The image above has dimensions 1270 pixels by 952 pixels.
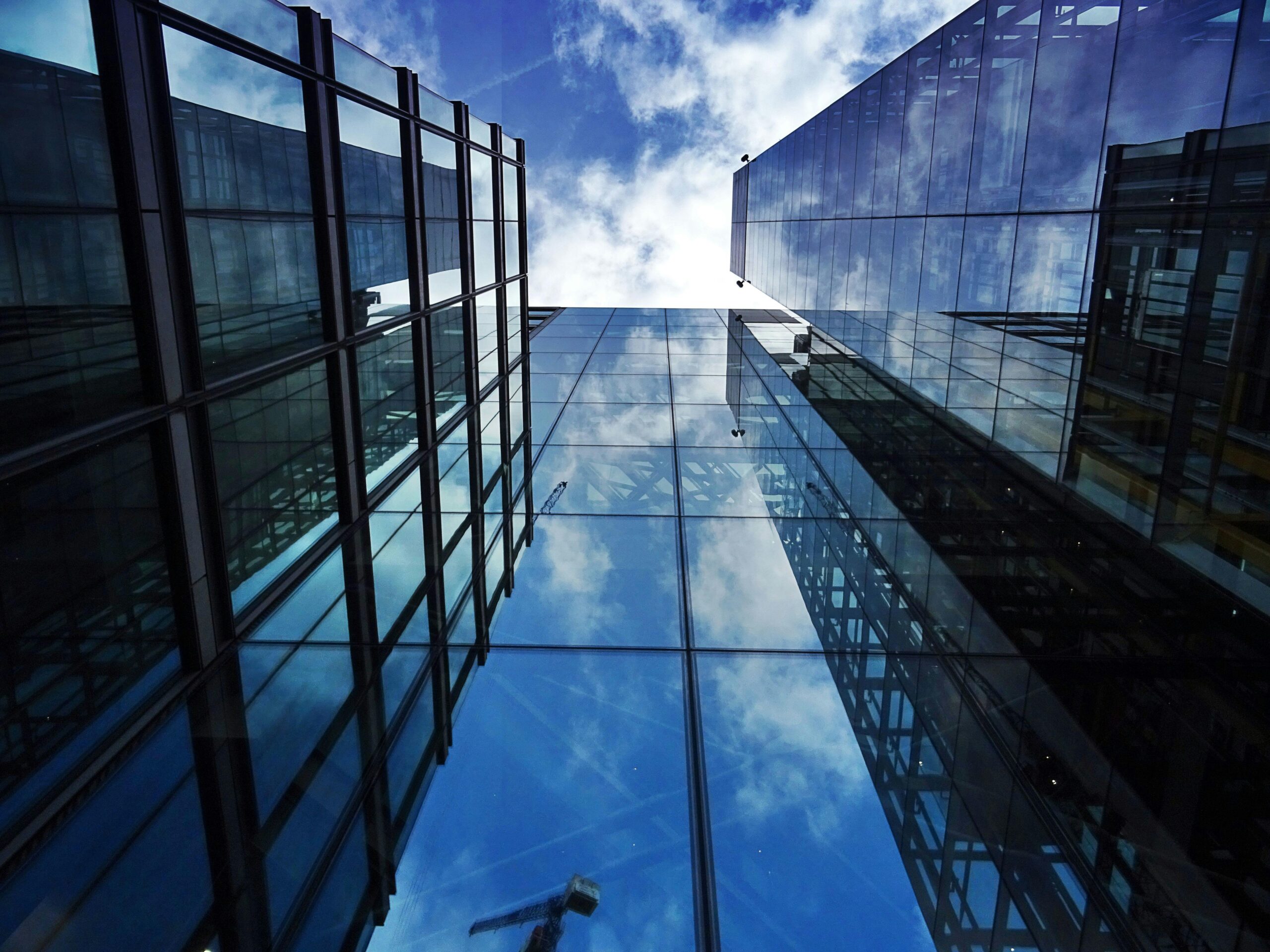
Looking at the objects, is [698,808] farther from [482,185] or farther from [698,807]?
[482,185]

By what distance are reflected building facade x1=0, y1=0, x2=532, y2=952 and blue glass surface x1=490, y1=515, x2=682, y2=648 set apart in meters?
0.42

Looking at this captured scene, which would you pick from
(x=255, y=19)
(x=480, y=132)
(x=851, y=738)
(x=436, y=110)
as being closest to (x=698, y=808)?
(x=851, y=738)

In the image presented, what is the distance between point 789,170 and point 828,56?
16905 mm

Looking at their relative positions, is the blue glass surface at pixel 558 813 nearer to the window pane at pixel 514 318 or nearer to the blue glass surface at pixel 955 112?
the blue glass surface at pixel 955 112

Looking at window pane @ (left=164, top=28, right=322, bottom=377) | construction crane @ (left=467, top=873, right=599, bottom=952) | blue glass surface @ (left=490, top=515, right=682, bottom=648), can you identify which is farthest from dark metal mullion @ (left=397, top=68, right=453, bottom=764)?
construction crane @ (left=467, top=873, right=599, bottom=952)

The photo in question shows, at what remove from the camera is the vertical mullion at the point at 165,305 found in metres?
6.22

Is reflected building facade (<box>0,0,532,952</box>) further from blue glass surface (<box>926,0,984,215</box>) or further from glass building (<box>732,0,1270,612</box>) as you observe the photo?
blue glass surface (<box>926,0,984,215</box>)

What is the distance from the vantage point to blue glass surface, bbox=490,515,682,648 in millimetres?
7734

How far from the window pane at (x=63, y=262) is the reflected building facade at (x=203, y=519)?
0.8 inches

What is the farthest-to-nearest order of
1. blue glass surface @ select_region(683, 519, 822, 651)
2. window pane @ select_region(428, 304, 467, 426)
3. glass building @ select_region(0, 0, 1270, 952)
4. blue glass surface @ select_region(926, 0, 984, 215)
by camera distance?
blue glass surface @ select_region(926, 0, 984, 215), window pane @ select_region(428, 304, 467, 426), blue glass surface @ select_region(683, 519, 822, 651), glass building @ select_region(0, 0, 1270, 952)

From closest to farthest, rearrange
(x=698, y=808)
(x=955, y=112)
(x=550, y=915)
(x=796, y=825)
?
(x=550, y=915), (x=796, y=825), (x=698, y=808), (x=955, y=112)

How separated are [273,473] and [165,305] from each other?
354 cm

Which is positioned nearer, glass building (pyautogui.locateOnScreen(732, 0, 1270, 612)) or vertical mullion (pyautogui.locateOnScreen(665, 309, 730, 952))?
vertical mullion (pyautogui.locateOnScreen(665, 309, 730, 952))

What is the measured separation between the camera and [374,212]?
12.3m
